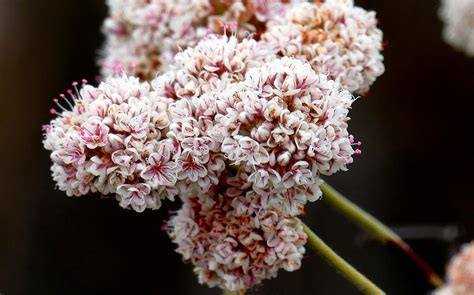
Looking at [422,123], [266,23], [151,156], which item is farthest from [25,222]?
[151,156]

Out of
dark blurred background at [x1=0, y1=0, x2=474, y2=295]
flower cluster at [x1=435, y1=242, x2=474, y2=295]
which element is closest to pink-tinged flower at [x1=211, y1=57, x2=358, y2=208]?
flower cluster at [x1=435, y1=242, x2=474, y2=295]

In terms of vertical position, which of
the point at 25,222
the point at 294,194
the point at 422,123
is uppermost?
the point at 294,194

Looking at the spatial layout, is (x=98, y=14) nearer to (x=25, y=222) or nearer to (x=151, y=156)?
(x=25, y=222)

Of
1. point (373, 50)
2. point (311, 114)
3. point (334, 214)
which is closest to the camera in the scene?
point (311, 114)

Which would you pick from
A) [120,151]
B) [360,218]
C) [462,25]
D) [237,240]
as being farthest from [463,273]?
[120,151]

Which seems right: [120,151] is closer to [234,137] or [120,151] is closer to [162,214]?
[234,137]

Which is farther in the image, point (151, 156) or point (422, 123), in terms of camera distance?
point (422, 123)
